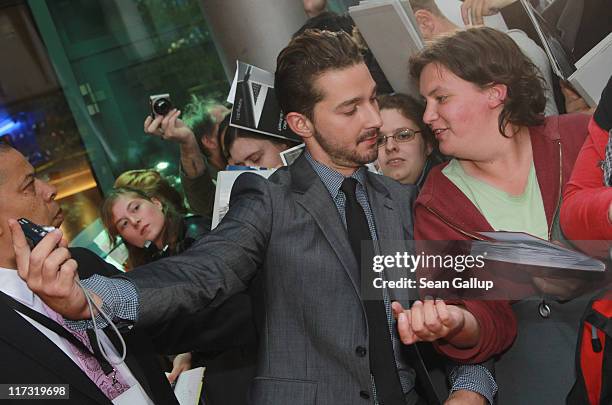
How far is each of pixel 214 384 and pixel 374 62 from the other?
121cm

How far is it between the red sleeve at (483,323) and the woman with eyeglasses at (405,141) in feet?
0.53

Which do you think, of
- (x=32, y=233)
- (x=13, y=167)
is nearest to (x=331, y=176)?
(x=32, y=233)

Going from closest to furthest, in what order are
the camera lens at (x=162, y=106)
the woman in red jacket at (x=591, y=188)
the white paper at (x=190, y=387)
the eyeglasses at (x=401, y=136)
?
the woman in red jacket at (x=591, y=188)
the eyeglasses at (x=401, y=136)
the white paper at (x=190, y=387)
the camera lens at (x=162, y=106)

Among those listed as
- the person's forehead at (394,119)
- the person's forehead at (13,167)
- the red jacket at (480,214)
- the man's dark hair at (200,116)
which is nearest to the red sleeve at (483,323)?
the red jacket at (480,214)

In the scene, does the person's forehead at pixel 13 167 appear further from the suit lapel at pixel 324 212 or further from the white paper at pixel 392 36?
the white paper at pixel 392 36

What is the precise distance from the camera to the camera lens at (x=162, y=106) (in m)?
2.39

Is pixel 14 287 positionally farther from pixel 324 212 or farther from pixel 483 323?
pixel 483 323

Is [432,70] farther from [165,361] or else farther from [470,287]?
[165,361]

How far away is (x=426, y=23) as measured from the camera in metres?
1.76

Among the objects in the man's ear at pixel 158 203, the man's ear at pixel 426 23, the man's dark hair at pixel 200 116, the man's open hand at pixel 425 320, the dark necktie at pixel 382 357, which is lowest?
the dark necktie at pixel 382 357

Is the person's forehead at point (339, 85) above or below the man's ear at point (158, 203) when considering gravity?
above

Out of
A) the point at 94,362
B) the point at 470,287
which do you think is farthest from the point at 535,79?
the point at 94,362

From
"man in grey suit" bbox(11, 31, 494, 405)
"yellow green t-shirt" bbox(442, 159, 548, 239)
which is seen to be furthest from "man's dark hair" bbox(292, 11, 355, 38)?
"yellow green t-shirt" bbox(442, 159, 548, 239)

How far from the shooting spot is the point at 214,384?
2.29 metres
